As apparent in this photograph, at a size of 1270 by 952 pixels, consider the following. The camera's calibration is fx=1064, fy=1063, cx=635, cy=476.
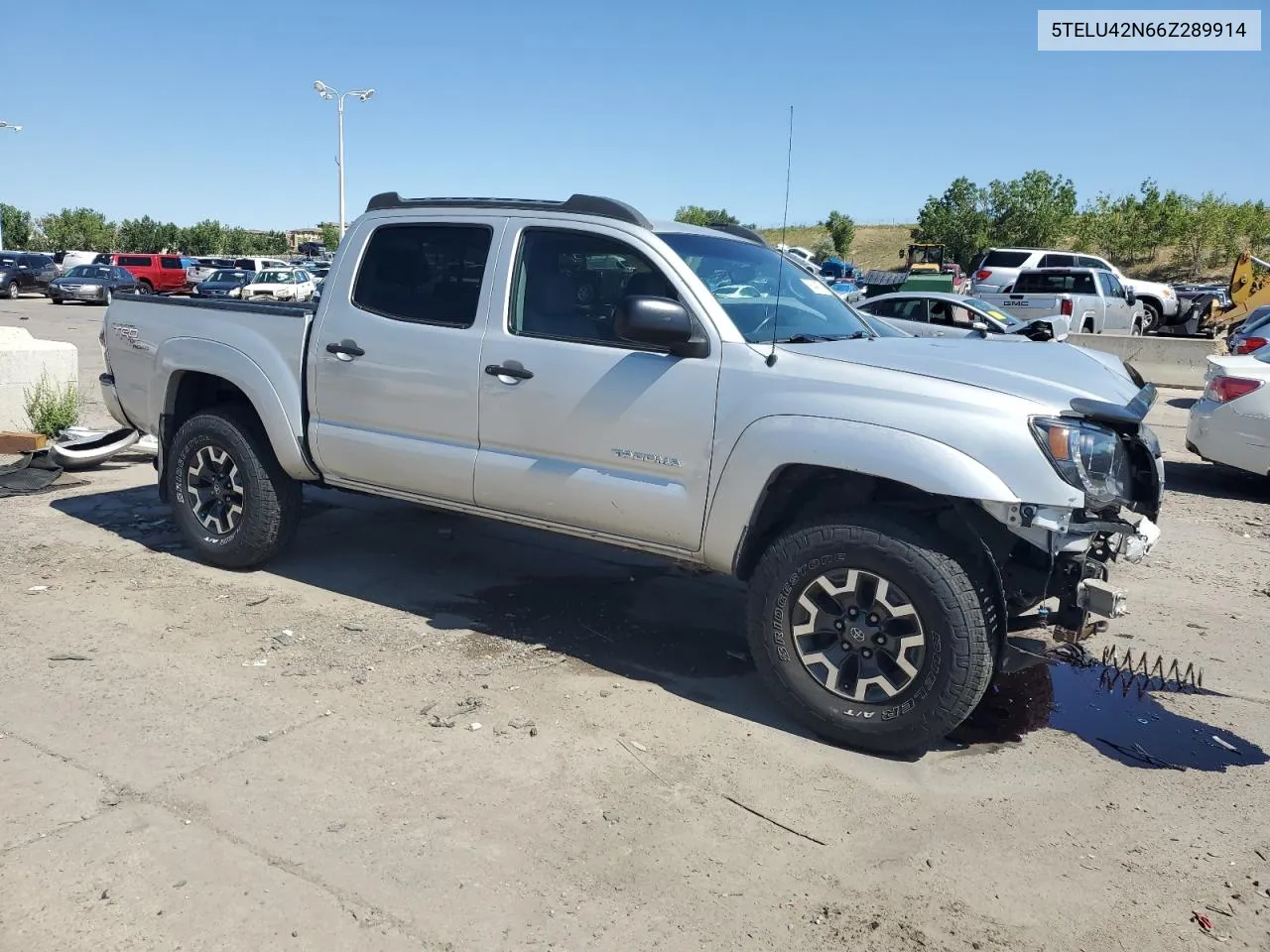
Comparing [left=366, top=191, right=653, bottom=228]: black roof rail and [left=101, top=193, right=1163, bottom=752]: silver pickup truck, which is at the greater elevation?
[left=366, top=191, right=653, bottom=228]: black roof rail

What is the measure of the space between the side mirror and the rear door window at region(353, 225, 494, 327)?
41.7 inches

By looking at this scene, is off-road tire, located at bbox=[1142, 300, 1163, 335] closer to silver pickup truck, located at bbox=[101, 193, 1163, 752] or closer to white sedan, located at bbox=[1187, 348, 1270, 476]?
white sedan, located at bbox=[1187, 348, 1270, 476]

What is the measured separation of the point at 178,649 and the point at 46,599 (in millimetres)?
1167

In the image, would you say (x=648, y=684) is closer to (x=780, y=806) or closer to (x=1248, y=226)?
(x=780, y=806)

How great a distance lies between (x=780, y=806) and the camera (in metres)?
3.69

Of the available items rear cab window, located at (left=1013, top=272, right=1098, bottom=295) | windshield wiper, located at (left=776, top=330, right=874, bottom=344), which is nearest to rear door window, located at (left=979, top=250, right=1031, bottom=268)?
rear cab window, located at (left=1013, top=272, right=1098, bottom=295)

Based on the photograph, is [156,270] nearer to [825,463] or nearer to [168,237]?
[825,463]

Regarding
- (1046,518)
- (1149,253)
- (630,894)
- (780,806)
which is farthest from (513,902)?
(1149,253)

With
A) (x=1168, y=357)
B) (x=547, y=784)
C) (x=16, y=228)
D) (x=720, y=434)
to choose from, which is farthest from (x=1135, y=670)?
(x=16, y=228)

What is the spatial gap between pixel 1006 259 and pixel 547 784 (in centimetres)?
2938

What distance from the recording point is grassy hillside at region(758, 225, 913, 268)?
4023 inches

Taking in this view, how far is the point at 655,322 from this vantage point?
14.0ft

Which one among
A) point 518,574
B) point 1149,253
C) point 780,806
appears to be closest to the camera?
point 780,806

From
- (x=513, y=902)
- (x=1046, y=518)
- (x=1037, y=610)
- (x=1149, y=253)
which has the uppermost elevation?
(x=1149, y=253)
